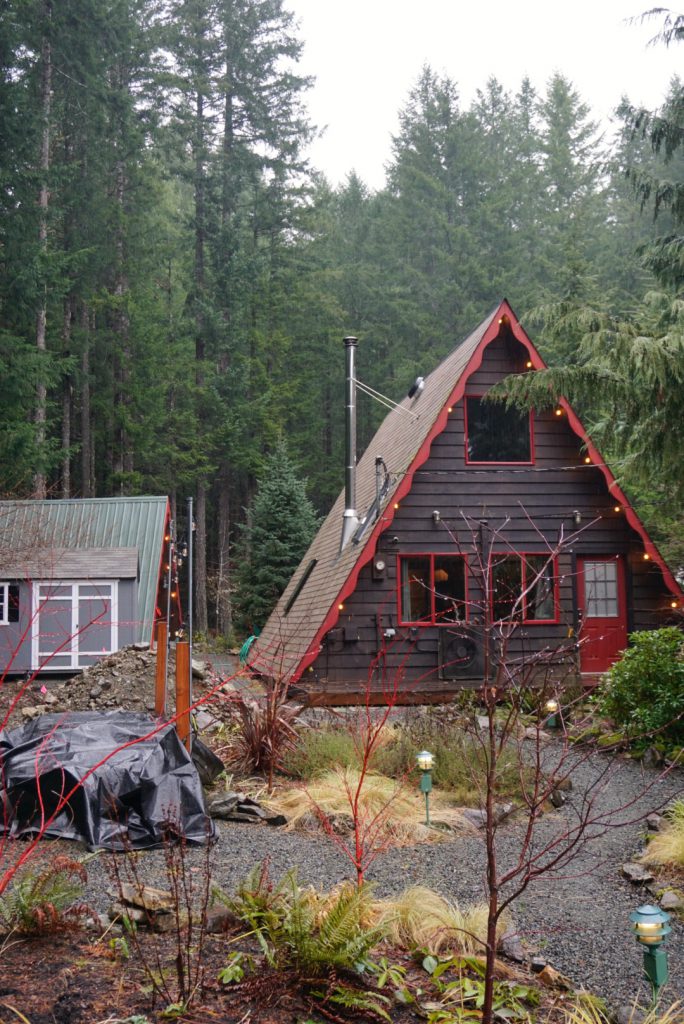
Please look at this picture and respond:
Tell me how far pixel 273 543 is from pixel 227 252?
11.5 meters

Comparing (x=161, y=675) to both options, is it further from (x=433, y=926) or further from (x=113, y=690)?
(x=433, y=926)

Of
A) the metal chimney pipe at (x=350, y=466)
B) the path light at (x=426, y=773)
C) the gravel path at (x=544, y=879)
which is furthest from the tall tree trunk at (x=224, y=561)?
the gravel path at (x=544, y=879)

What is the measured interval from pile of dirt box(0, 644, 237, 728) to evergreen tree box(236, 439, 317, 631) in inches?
432

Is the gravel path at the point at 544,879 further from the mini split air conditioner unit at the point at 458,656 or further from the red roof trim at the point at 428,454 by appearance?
the mini split air conditioner unit at the point at 458,656

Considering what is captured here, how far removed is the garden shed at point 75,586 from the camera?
16891mm

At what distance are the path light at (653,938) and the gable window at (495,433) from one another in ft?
33.9

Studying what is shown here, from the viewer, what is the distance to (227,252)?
1180 inches

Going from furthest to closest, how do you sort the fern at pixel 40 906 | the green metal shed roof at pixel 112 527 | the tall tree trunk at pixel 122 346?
the tall tree trunk at pixel 122 346
the green metal shed roof at pixel 112 527
the fern at pixel 40 906

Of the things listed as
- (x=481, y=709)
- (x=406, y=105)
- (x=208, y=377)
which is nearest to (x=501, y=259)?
(x=406, y=105)

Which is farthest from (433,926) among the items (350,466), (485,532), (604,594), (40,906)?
(350,466)

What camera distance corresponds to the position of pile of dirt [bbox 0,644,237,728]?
37.4 ft

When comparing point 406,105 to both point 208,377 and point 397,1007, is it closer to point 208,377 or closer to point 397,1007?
point 208,377

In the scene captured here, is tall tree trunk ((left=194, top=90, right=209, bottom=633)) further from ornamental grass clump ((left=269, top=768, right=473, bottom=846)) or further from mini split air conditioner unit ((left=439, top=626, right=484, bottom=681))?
ornamental grass clump ((left=269, top=768, right=473, bottom=846))

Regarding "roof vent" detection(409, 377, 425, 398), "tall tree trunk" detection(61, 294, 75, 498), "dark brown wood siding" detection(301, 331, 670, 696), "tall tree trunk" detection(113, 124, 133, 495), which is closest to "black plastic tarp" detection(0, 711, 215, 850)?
"dark brown wood siding" detection(301, 331, 670, 696)
